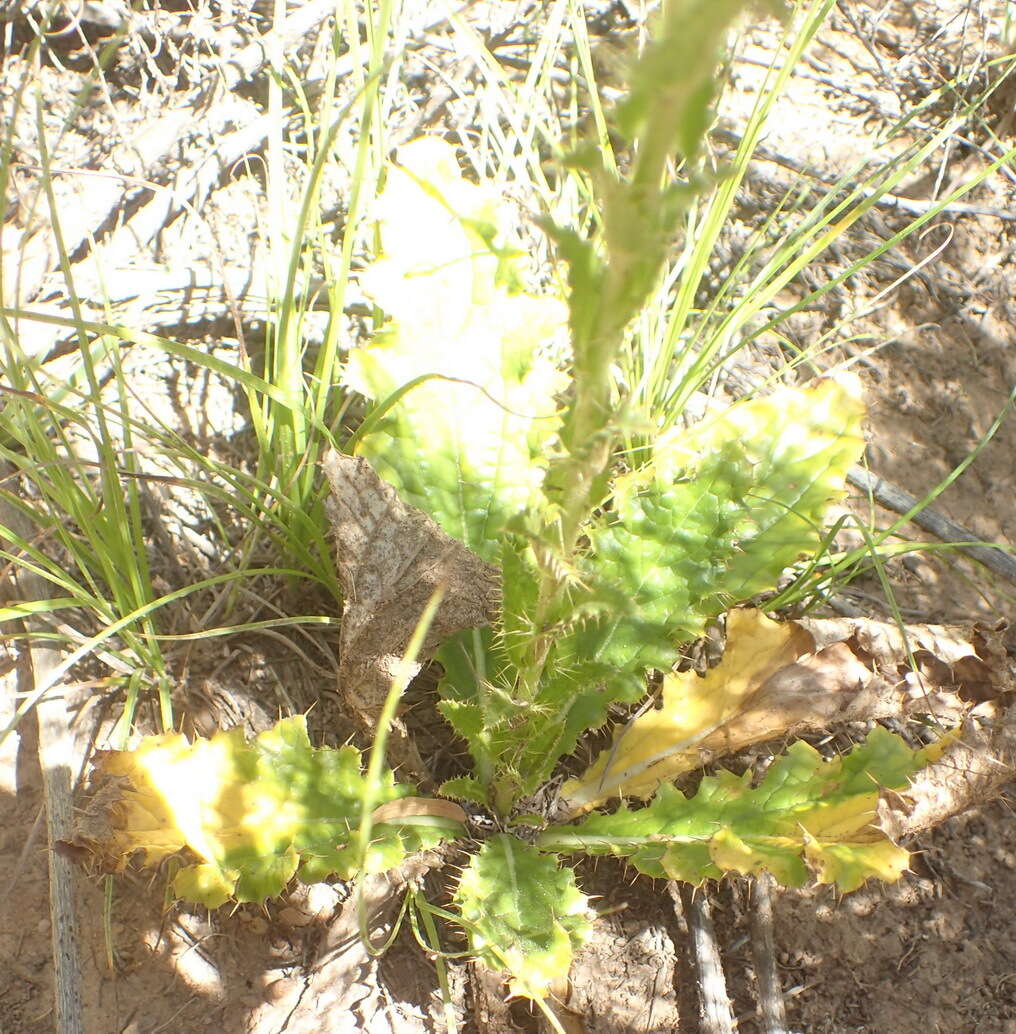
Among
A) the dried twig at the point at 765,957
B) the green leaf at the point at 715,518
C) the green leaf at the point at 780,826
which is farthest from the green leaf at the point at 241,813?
the dried twig at the point at 765,957

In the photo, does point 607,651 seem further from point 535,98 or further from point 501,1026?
point 535,98

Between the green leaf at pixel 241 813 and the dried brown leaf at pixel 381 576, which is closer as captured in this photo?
the green leaf at pixel 241 813

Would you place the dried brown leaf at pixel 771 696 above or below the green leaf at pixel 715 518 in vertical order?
below

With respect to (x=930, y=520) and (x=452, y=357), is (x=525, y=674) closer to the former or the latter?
(x=452, y=357)

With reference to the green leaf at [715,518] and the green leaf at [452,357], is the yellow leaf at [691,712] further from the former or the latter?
Answer: the green leaf at [452,357]

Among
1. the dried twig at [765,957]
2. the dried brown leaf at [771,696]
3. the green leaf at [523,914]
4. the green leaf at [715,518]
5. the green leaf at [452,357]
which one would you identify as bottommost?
the dried twig at [765,957]

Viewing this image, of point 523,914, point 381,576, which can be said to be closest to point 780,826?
point 523,914

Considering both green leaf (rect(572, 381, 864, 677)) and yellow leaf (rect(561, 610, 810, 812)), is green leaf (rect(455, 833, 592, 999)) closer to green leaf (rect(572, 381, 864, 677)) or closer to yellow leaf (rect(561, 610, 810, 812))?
yellow leaf (rect(561, 610, 810, 812))
